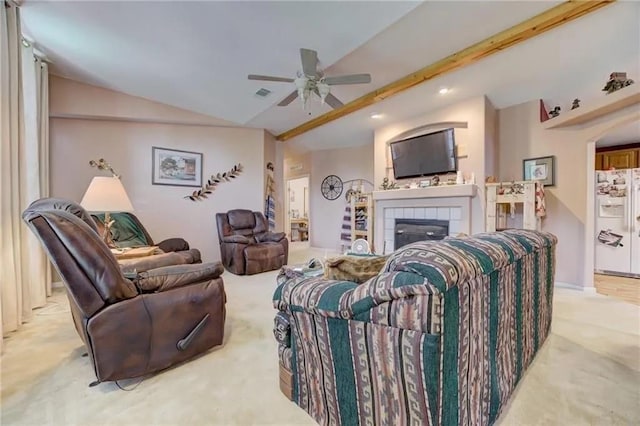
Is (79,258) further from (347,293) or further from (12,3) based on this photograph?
(12,3)

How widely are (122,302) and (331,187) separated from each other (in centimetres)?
560

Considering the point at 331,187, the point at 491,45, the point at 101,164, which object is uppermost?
the point at 491,45

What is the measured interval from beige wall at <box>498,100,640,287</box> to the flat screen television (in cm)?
86

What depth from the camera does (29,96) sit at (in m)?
2.87

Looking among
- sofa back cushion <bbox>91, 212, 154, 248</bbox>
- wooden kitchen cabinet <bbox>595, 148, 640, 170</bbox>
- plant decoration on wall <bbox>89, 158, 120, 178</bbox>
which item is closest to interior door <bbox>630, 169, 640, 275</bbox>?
wooden kitchen cabinet <bbox>595, 148, 640, 170</bbox>

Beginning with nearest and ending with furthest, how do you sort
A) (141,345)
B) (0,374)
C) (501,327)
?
(501,327)
(141,345)
(0,374)

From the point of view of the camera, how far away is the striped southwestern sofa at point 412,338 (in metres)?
0.85

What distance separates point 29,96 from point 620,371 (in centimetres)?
533

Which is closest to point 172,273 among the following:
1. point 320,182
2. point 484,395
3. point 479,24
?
point 484,395

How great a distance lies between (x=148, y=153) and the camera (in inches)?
173

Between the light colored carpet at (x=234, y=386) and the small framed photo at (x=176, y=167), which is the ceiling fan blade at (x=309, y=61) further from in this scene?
the small framed photo at (x=176, y=167)

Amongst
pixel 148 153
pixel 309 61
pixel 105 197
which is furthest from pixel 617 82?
pixel 148 153

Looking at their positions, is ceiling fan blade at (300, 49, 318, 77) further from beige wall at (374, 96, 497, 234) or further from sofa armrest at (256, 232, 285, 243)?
sofa armrest at (256, 232, 285, 243)

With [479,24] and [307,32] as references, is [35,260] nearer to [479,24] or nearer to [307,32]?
[307,32]
